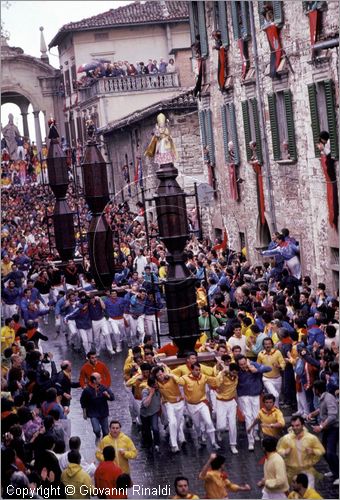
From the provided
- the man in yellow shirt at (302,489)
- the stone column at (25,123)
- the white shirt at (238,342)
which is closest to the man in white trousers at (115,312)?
the white shirt at (238,342)

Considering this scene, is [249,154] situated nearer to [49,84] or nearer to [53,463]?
[53,463]

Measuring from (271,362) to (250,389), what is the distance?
0.61 m

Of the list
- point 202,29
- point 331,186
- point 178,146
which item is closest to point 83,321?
point 331,186

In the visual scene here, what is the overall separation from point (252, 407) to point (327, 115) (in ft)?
25.4

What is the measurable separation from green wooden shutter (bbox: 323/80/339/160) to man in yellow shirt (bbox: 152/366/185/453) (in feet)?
23.1

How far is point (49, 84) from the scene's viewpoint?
78.6 meters

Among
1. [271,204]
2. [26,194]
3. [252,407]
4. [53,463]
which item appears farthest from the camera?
[26,194]

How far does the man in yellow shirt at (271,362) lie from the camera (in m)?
18.2

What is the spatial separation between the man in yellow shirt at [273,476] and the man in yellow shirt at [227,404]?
3.79 m

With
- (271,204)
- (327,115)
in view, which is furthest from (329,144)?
(271,204)

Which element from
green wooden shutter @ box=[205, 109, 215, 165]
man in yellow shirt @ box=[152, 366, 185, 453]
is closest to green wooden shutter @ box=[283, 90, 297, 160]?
green wooden shutter @ box=[205, 109, 215, 165]

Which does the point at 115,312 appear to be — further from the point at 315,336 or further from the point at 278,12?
the point at 315,336

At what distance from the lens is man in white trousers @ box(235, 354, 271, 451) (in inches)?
695

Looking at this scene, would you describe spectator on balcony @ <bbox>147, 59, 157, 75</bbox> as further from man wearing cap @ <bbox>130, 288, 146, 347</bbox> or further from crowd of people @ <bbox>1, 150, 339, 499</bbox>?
man wearing cap @ <bbox>130, 288, 146, 347</bbox>
